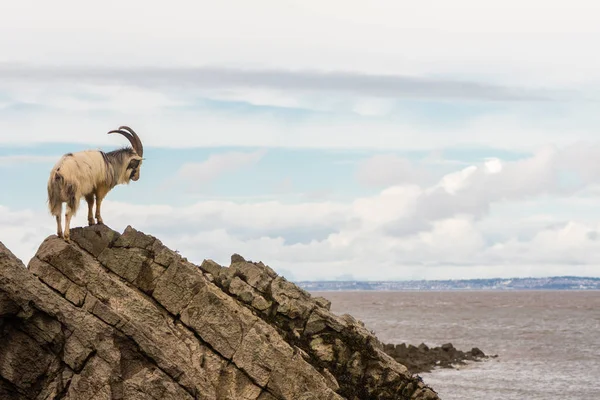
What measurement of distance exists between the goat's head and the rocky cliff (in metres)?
2.21

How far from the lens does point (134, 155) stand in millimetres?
27281

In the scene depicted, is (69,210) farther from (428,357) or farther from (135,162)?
(428,357)

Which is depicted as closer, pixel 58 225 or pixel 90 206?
pixel 58 225

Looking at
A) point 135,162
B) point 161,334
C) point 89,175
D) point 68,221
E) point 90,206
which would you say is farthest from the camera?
point 135,162

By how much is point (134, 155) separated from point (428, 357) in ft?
165

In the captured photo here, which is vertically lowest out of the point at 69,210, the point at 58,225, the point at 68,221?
the point at 58,225

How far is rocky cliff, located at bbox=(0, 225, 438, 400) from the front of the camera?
71.8ft

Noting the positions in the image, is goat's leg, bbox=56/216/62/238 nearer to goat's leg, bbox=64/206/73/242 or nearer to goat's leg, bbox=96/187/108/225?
goat's leg, bbox=64/206/73/242

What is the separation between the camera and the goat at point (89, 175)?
24562 mm

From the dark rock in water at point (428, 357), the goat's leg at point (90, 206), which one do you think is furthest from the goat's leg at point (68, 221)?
the dark rock in water at point (428, 357)

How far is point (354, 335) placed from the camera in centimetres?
2919

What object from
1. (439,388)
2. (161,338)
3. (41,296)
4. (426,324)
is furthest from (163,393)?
(426,324)

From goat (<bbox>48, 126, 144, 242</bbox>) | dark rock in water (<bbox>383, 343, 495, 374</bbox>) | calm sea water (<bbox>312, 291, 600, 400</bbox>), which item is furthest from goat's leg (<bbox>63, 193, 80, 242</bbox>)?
dark rock in water (<bbox>383, 343, 495, 374</bbox>)

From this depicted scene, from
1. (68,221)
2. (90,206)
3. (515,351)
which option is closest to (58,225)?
(68,221)
